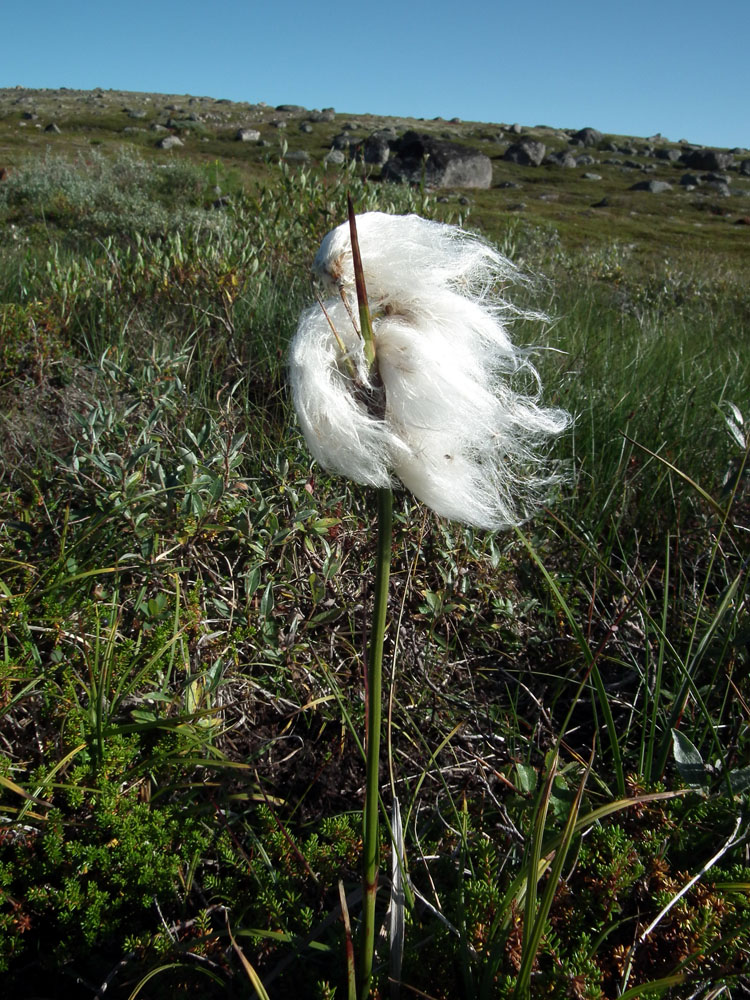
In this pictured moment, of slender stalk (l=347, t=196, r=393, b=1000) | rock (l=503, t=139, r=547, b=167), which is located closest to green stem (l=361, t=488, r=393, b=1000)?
slender stalk (l=347, t=196, r=393, b=1000)

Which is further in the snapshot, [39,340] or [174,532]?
[39,340]

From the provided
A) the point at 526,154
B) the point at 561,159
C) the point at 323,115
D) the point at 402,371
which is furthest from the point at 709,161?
the point at 402,371

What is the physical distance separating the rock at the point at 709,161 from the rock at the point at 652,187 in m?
17.1

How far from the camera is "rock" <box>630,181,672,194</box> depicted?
174ft

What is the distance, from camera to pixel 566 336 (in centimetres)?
399

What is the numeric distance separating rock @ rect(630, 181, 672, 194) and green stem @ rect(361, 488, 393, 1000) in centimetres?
6198

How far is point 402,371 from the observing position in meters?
0.78

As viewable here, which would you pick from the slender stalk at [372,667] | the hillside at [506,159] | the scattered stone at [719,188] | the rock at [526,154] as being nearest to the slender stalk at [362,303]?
the slender stalk at [372,667]

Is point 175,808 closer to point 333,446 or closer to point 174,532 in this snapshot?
point 174,532

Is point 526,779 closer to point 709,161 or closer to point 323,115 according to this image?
point 709,161

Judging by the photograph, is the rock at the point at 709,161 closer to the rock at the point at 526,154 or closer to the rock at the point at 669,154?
the rock at the point at 669,154

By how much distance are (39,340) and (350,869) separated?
302cm

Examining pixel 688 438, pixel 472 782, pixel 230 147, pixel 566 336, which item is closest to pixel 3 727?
pixel 472 782

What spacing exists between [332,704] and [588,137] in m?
99.8
